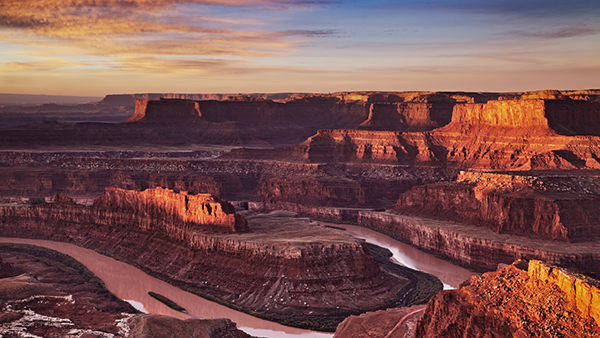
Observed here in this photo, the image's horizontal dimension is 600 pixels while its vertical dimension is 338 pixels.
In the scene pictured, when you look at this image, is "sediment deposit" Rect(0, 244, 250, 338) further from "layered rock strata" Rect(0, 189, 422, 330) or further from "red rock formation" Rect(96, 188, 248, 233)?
Result: "red rock formation" Rect(96, 188, 248, 233)

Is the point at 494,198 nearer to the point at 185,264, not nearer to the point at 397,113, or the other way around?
the point at 185,264

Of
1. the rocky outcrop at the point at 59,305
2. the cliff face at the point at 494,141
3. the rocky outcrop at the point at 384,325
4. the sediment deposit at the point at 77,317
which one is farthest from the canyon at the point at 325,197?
the sediment deposit at the point at 77,317

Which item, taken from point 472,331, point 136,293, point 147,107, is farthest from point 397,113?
point 472,331

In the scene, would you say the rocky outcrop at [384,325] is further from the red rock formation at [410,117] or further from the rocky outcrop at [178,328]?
the red rock formation at [410,117]

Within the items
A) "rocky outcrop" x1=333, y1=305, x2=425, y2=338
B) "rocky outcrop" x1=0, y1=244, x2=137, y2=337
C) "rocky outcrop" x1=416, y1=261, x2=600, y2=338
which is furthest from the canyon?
"rocky outcrop" x1=0, y1=244, x2=137, y2=337

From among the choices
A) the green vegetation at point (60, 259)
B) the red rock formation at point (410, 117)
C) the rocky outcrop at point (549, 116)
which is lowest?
the green vegetation at point (60, 259)
